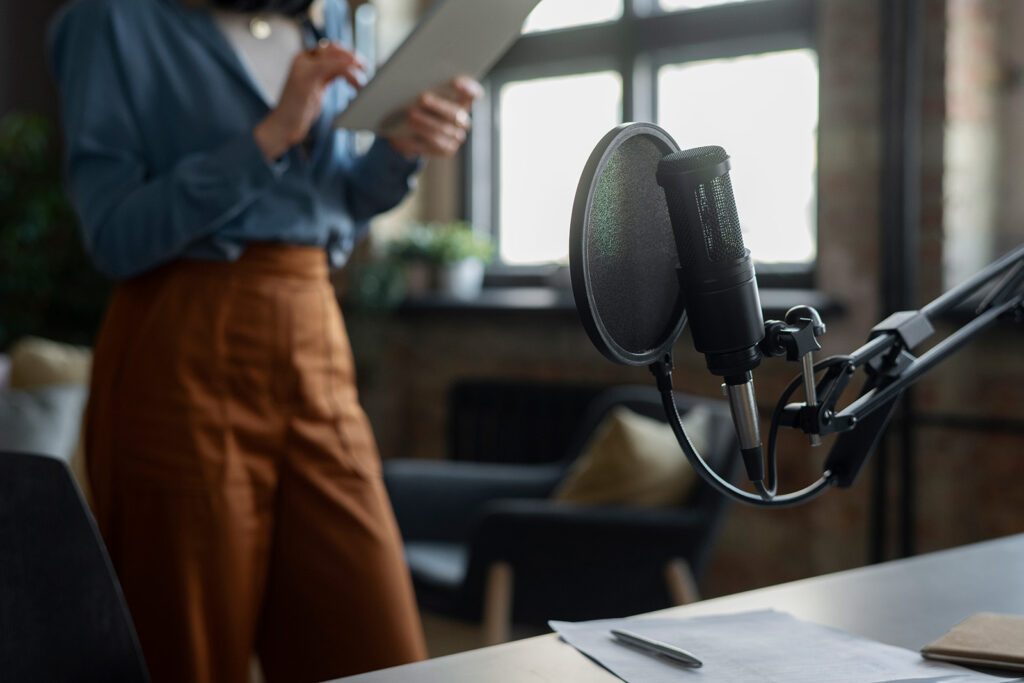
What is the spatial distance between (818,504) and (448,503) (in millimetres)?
1123

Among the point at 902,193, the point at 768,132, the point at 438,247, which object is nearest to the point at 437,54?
the point at 902,193

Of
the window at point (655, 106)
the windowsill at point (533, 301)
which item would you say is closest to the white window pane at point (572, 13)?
the window at point (655, 106)

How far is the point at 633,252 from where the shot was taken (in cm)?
68

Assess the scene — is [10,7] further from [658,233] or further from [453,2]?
[658,233]

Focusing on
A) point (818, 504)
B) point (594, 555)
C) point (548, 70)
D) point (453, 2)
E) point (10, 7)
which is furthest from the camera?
point (10, 7)


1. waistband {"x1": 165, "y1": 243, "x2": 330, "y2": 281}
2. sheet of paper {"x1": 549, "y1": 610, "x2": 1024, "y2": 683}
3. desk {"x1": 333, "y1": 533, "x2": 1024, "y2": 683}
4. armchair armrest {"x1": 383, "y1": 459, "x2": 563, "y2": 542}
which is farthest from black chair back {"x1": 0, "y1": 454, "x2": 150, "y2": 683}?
armchair armrest {"x1": 383, "y1": 459, "x2": 563, "y2": 542}

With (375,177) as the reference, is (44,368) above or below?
below

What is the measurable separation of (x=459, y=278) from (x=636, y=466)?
1797 millimetres

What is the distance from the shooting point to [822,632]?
862 mm

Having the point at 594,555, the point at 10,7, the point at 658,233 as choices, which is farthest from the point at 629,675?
the point at 10,7

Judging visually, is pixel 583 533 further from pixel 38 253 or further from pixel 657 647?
pixel 38 253

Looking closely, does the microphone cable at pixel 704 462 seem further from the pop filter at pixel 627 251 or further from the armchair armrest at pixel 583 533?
the armchair armrest at pixel 583 533

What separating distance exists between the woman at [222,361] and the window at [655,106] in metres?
2.21

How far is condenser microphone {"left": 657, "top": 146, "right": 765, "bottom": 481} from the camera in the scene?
65 centimetres
